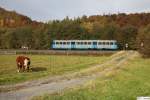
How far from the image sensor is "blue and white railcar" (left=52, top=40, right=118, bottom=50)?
8350 centimetres

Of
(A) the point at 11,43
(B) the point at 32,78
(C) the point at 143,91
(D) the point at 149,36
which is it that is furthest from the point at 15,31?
(C) the point at 143,91

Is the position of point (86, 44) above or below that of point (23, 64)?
above

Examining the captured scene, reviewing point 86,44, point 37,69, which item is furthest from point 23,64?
point 86,44

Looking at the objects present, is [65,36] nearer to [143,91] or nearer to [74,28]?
[74,28]

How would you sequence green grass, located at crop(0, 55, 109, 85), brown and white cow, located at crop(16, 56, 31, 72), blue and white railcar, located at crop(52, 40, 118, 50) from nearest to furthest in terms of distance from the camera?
1. green grass, located at crop(0, 55, 109, 85)
2. brown and white cow, located at crop(16, 56, 31, 72)
3. blue and white railcar, located at crop(52, 40, 118, 50)

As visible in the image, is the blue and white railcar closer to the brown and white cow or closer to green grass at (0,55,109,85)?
green grass at (0,55,109,85)

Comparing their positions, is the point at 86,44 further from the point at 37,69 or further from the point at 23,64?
the point at 23,64

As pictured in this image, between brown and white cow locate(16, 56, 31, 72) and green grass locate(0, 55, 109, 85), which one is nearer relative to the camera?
green grass locate(0, 55, 109, 85)

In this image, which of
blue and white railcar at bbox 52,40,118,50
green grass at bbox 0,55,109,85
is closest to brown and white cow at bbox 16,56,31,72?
green grass at bbox 0,55,109,85

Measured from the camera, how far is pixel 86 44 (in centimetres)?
8450

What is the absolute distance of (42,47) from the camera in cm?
9625

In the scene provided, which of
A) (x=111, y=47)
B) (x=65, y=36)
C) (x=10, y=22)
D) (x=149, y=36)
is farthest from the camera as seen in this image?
(x=10, y=22)

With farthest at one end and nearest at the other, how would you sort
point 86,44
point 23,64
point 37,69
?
point 86,44 → point 37,69 → point 23,64

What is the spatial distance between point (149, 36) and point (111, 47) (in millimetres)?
28923
